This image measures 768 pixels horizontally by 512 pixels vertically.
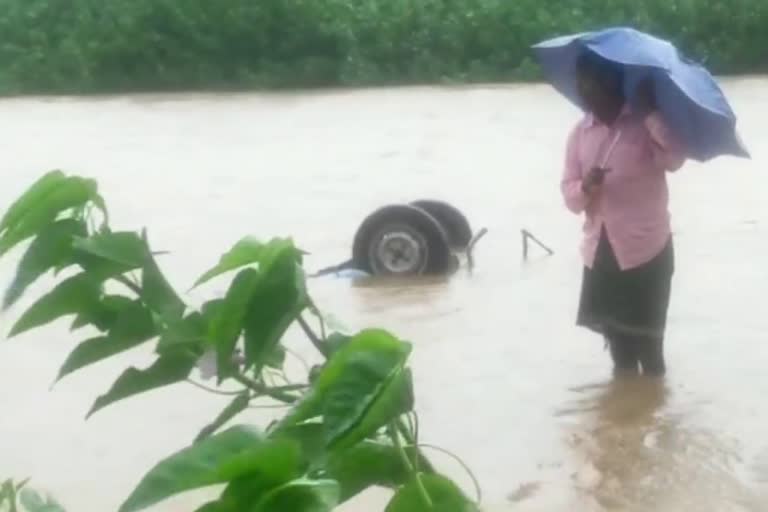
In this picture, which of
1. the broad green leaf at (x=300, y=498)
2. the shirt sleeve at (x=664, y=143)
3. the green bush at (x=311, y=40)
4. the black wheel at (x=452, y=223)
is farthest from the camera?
the green bush at (x=311, y=40)

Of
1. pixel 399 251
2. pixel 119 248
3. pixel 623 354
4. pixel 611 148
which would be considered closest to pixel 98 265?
pixel 119 248

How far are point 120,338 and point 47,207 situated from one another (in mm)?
114

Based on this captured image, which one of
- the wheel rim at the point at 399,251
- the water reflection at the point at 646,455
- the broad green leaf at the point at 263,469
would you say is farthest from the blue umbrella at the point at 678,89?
the broad green leaf at the point at 263,469

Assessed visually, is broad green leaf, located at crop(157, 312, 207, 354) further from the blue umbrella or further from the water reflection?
the blue umbrella

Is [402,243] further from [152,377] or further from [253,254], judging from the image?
[253,254]

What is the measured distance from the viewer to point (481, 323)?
29.3 ft

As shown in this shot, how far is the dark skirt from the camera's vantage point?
6.58 metres

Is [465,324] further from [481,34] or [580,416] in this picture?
[481,34]

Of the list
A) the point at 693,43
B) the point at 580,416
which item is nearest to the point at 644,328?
Result: the point at 580,416

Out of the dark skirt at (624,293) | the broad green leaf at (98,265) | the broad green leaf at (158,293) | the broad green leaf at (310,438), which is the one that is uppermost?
the broad green leaf at (98,265)

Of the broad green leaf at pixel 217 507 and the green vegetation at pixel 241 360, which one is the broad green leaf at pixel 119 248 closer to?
the green vegetation at pixel 241 360

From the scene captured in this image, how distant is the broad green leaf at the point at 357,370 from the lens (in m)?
1.03

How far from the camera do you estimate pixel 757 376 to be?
296 inches

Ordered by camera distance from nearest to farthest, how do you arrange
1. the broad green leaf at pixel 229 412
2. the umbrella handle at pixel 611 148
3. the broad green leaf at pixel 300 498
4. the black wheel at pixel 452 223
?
the broad green leaf at pixel 300 498 → the broad green leaf at pixel 229 412 → the umbrella handle at pixel 611 148 → the black wheel at pixel 452 223
